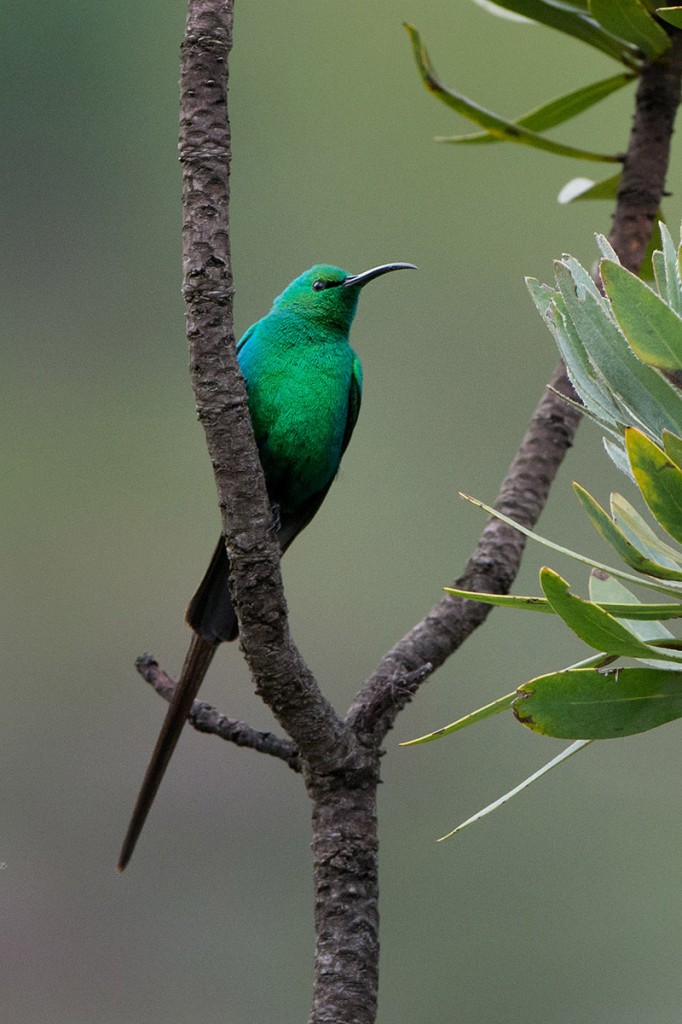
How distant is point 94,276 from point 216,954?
107 inches

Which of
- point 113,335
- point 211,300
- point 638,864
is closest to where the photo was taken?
point 211,300

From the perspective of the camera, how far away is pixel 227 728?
1511mm

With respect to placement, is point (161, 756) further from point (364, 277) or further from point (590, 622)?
point (364, 277)


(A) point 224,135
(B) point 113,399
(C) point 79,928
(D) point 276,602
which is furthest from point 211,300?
(B) point 113,399

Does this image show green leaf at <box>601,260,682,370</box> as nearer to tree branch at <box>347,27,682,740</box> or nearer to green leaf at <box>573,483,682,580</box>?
green leaf at <box>573,483,682,580</box>

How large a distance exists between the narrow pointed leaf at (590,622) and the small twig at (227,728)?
53 centimetres

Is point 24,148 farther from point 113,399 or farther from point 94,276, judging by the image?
point 113,399

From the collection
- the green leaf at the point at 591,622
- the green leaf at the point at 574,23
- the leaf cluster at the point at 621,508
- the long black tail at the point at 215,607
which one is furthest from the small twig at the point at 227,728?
the green leaf at the point at 574,23

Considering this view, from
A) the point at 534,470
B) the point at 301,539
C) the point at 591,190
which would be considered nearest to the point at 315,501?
the point at 534,470

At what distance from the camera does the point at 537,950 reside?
3289 mm

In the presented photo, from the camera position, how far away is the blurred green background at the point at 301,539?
130 inches

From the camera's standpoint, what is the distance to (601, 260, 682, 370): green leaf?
41.1 inches

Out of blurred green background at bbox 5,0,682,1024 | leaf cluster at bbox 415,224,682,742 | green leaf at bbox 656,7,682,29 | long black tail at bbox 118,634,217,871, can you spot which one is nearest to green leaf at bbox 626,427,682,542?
leaf cluster at bbox 415,224,682,742

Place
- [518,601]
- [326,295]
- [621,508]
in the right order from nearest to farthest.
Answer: [518,601] → [621,508] → [326,295]
